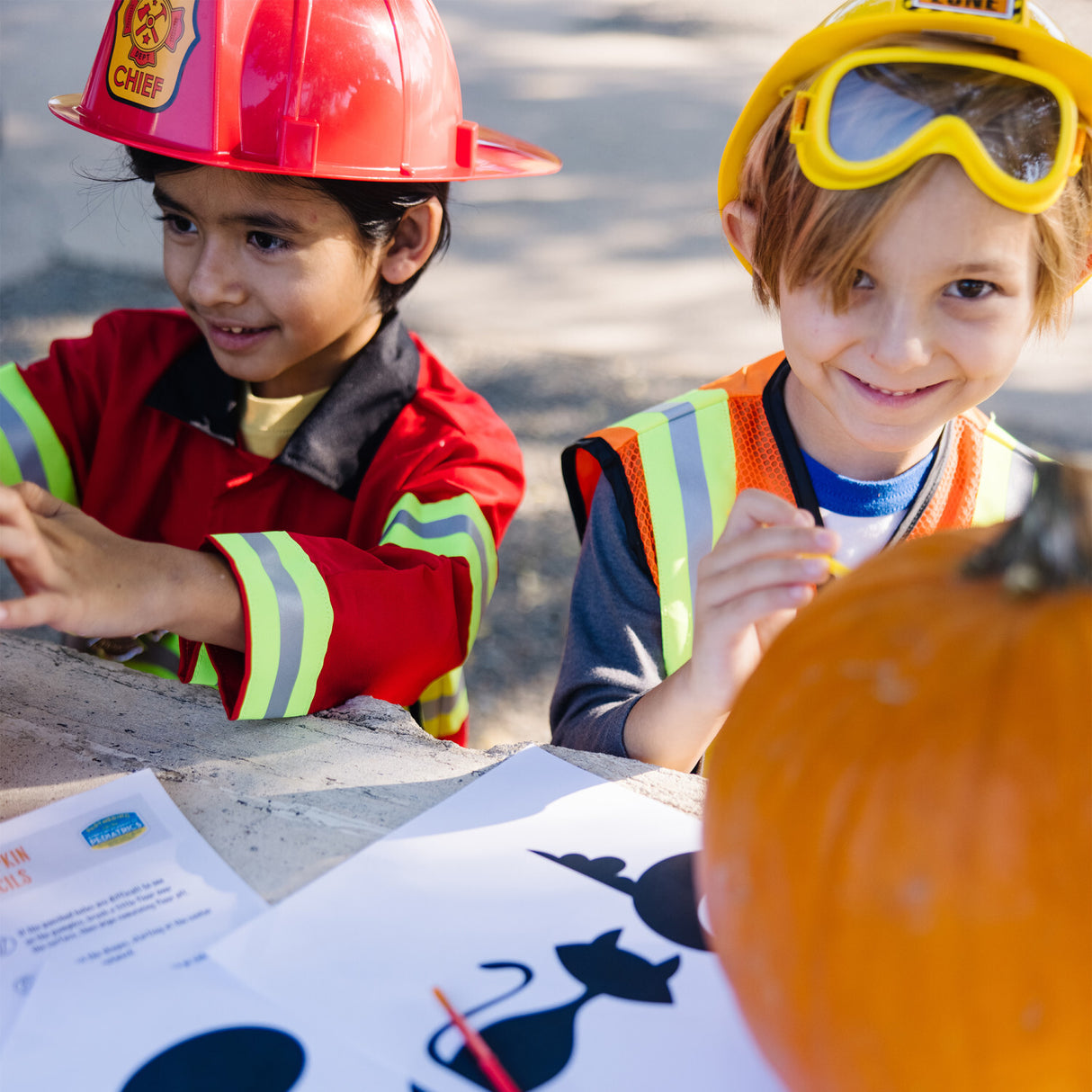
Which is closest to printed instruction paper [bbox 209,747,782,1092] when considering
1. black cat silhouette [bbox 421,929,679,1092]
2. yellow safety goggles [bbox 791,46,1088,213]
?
black cat silhouette [bbox 421,929,679,1092]

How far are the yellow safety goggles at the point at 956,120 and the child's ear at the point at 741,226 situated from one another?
24cm

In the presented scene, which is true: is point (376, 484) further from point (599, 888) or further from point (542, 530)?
point (542, 530)

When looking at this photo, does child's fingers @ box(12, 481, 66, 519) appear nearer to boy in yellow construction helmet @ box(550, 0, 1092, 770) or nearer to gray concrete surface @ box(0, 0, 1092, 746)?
boy in yellow construction helmet @ box(550, 0, 1092, 770)

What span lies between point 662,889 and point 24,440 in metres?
1.25

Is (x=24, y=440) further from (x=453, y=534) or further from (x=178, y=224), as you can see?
(x=453, y=534)

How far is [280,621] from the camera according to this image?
1.27 m

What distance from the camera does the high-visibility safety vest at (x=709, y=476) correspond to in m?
1.53

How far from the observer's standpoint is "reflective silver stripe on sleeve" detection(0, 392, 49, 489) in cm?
171

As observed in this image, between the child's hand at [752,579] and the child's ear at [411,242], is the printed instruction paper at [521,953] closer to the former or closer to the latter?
the child's hand at [752,579]

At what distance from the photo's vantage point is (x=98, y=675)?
1300 mm

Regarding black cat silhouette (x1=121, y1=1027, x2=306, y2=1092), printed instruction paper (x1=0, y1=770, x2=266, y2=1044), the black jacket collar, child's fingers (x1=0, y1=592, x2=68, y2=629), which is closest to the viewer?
black cat silhouette (x1=121, y1=1027, x2=306, y2=1092)

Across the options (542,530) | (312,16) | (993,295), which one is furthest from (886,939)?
(542,530)

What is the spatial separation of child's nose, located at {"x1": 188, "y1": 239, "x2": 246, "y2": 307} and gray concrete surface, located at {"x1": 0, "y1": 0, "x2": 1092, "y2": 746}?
4.14ft

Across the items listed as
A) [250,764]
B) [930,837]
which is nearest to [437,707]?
[250,764]
